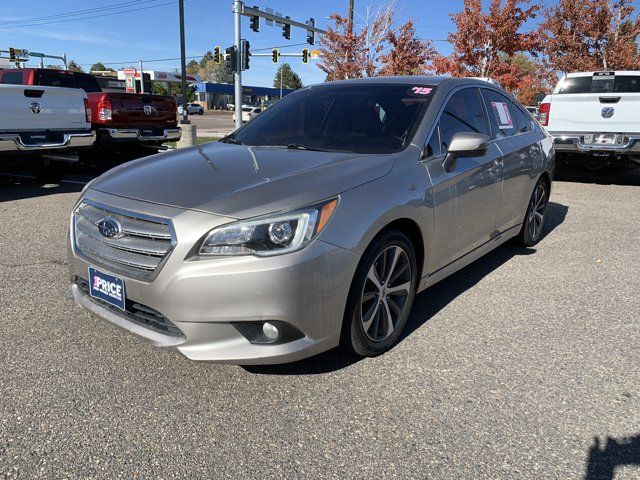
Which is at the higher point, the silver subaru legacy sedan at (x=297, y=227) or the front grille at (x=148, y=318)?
the silver subaru legacy sedan at (x=297, y=227)

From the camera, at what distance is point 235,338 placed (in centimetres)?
247

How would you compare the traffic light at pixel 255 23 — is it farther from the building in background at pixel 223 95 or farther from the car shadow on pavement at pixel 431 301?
the building in background at pixel 223 95

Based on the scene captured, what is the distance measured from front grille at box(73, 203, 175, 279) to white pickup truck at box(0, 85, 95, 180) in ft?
16.8

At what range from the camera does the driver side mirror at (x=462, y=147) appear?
11.0 ft

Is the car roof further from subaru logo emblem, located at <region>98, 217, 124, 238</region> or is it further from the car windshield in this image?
subaru logo emblem, located at <region>98, 217, 124, 238</region>

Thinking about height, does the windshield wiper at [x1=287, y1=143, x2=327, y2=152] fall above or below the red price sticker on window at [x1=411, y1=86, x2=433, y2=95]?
below

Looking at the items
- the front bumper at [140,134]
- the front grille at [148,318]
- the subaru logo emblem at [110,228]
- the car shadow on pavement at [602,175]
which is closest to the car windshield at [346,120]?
the subaru logo emblem at [110,228]

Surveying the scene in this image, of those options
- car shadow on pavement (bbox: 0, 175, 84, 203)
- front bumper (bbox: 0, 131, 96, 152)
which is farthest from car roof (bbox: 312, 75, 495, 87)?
car shadow on pavement (bbox: 0, 175, 84, 203)

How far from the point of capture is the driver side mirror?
3.36m

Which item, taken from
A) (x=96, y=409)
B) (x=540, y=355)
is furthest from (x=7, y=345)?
(x=540, y=355)

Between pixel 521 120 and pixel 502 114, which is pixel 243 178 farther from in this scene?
pixel 521 120

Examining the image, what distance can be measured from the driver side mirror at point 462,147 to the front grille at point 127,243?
191 cm

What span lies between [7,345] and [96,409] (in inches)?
40.0

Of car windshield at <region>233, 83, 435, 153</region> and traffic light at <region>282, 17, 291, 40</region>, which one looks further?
traffic light at <region>282, 17, 291, 40</region>
